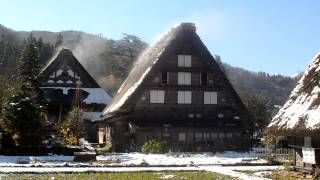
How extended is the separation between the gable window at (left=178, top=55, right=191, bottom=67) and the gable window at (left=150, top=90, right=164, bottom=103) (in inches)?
115

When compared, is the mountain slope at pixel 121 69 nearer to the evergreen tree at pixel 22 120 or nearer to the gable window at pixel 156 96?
the gable window at pixel 156 96

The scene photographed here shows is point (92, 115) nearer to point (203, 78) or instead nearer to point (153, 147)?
point (203, 78)

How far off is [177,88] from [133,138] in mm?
5671

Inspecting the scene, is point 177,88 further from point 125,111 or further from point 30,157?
point 30,157

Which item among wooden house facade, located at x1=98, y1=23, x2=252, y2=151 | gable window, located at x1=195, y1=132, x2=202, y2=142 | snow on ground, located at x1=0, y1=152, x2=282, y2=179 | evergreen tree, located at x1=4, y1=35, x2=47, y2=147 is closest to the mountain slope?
wooden house facade, located at x1=98, y1=23, x2=252, y2=151

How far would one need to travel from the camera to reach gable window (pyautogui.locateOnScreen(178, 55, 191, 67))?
4418 cm

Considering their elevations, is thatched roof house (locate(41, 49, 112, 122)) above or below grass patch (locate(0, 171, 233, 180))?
above

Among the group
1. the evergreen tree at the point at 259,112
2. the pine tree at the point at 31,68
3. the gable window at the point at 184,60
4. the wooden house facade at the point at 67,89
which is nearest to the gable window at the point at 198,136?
the gable window at the point at 184,60

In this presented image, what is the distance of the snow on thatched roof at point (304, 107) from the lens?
2261 centimetres

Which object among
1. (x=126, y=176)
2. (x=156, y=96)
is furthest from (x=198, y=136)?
(x=126, y=176)

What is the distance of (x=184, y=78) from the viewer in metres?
44.2

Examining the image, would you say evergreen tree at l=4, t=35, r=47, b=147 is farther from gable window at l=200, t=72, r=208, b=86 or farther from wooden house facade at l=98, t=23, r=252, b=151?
gable window at l=200, t=72, r=208, b=86

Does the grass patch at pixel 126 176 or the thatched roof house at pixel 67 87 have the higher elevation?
the thatched roof house at pixel 67 87

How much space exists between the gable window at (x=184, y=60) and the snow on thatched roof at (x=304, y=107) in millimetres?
18015
